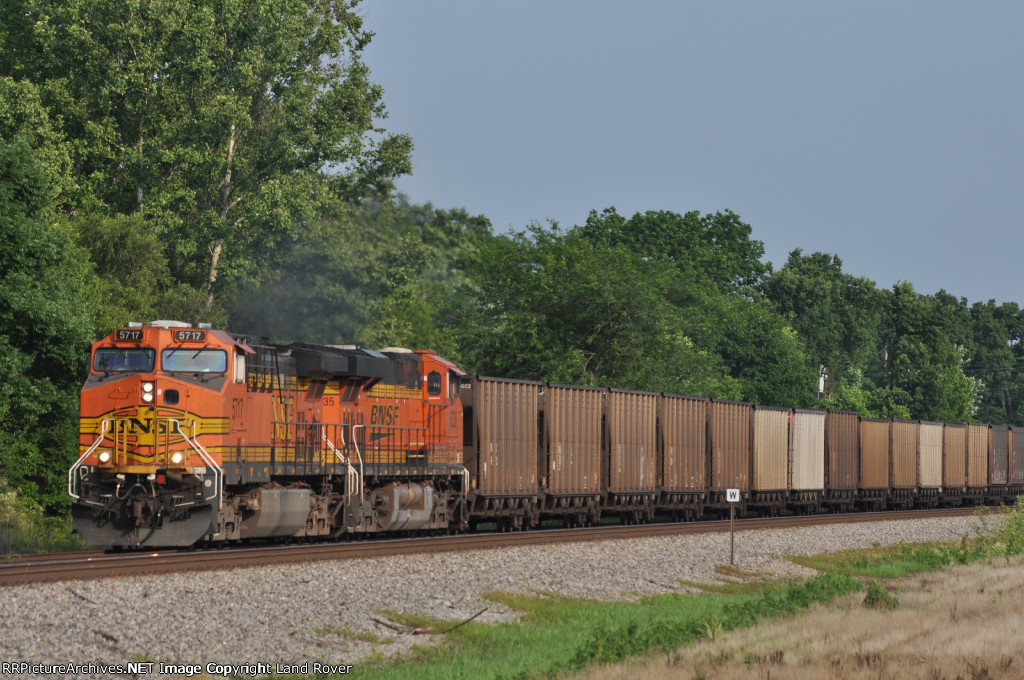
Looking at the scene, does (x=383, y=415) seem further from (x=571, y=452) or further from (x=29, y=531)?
(x=29, y=531)

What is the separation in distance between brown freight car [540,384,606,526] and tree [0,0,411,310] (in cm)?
1625

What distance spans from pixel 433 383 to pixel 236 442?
6654 mm

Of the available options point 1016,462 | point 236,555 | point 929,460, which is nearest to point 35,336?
point 236,555

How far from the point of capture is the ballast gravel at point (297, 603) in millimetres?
11578

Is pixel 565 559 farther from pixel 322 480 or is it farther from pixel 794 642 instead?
pixel 794 642

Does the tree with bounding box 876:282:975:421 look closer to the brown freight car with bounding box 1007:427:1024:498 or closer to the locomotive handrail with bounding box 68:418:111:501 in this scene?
the brown freight car with bounding box 1007:427:1024:498

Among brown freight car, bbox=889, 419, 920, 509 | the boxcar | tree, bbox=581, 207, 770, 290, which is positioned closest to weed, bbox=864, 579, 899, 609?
brown freight car, bbox=889, 419, 920, 509

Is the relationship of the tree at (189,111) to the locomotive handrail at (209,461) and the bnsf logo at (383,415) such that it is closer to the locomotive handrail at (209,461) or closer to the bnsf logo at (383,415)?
the bnsf logo at (383,415)

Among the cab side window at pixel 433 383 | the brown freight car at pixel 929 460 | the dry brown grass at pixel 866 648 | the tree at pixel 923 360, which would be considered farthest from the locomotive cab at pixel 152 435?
the tree at pixel 923 360

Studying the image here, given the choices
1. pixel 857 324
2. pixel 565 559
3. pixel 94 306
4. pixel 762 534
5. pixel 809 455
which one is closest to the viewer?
pixel 565 559

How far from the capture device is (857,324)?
110125 millimetres

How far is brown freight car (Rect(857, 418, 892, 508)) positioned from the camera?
4272cm

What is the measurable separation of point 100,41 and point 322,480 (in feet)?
82.0

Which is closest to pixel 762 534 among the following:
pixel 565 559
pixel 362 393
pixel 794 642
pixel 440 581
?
pixel 565 559
